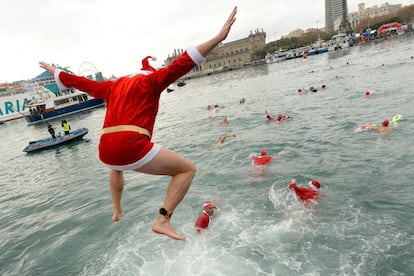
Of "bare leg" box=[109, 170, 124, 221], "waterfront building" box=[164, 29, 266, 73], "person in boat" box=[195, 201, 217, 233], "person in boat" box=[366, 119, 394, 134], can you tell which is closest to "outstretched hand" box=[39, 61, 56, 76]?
"bare leg" box=[109, 170, 124, 221]

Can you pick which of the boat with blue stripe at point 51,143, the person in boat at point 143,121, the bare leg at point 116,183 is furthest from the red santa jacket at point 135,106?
the boat with blue stripe at point 51,143

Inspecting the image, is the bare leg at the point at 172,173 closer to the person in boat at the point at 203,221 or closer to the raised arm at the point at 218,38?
the raised arm at the point at 218,38

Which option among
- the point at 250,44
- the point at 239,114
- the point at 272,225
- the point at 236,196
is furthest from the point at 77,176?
the point at 250,44

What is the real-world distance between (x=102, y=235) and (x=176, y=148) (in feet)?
35.5

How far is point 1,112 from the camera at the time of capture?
7475 centimetres

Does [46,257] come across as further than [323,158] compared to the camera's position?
No

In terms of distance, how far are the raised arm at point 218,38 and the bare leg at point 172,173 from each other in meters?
1.20

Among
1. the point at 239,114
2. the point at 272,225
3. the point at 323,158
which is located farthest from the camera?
the point at 239,114

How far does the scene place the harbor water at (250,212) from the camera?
24.1 ft

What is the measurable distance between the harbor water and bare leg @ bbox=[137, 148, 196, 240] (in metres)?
3.91

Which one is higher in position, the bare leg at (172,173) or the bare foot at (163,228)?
the bare leg at (172,173)

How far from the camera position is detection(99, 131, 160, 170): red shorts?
335 cm

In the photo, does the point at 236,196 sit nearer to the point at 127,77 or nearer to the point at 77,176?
the point at 127,77

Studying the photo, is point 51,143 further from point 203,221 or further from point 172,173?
point 172,173
